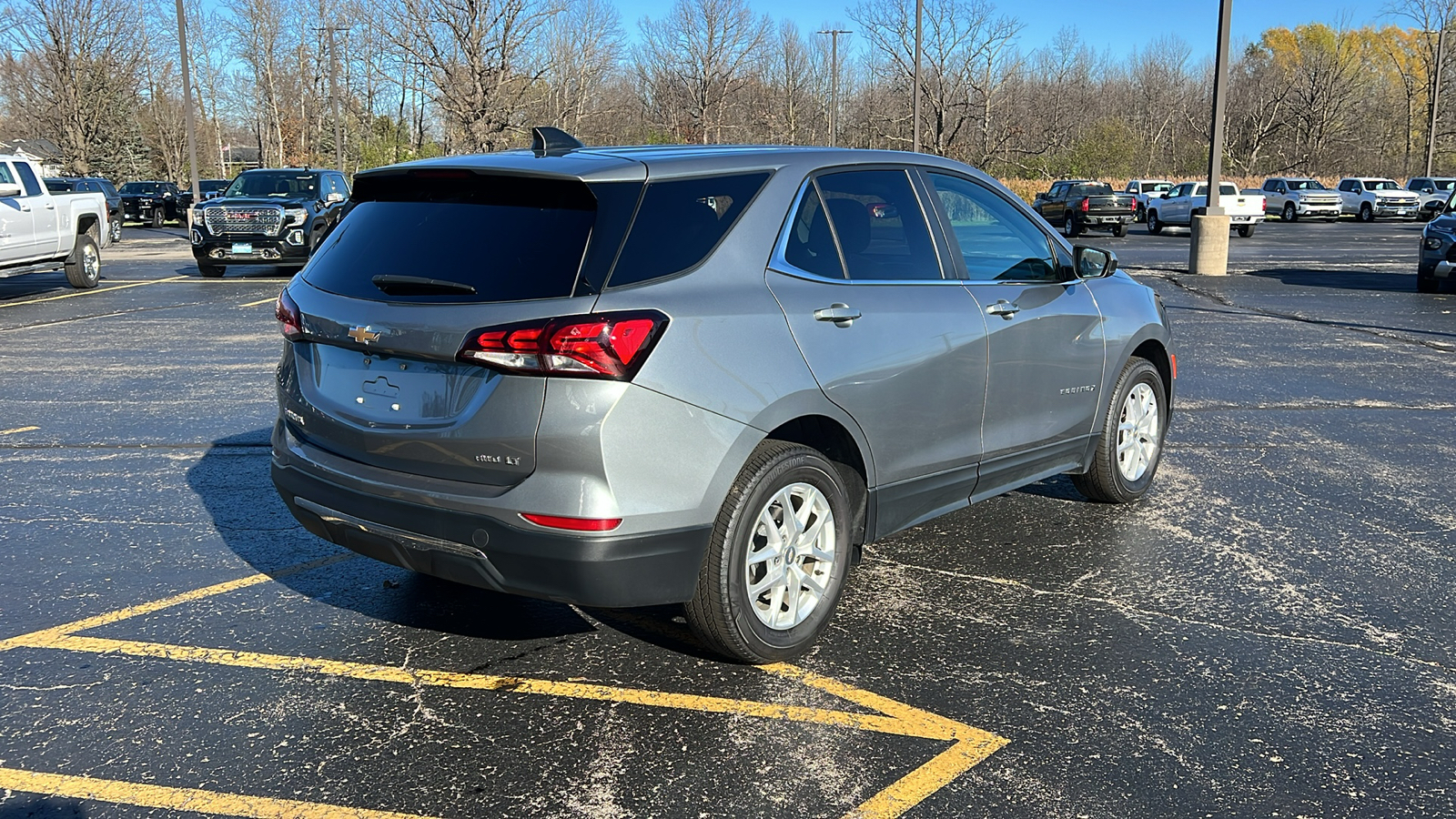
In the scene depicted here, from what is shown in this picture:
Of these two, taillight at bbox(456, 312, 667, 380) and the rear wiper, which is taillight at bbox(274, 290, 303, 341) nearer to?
the rear wiper

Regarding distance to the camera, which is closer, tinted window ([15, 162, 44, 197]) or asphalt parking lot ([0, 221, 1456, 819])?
asphalt parking lot ([0, 221, 1456, 819])

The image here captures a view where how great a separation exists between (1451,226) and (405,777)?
63.0 feet

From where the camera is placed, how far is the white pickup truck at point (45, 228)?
55.4 ft

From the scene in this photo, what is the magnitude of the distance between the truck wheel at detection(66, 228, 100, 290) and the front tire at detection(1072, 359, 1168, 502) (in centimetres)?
1785

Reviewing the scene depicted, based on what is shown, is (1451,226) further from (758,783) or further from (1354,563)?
(758,783)

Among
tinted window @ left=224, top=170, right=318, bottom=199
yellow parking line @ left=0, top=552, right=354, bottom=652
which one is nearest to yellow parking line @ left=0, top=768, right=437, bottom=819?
yellow parking line @ left=0, top=552, right=354, bottom=652

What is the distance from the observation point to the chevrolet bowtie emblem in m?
3.80

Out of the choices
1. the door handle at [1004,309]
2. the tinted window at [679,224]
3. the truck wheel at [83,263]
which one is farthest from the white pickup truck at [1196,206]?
the tinted window at [679,224]

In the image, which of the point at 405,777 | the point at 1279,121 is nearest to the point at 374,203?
the point at 405,777

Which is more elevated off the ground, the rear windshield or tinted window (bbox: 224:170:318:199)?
tinted window (bbox: 224:170:318:199)

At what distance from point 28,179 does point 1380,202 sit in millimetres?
48602

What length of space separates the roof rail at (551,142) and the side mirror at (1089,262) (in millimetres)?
2437

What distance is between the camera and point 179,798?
3.25m

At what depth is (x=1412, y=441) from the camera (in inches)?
304
